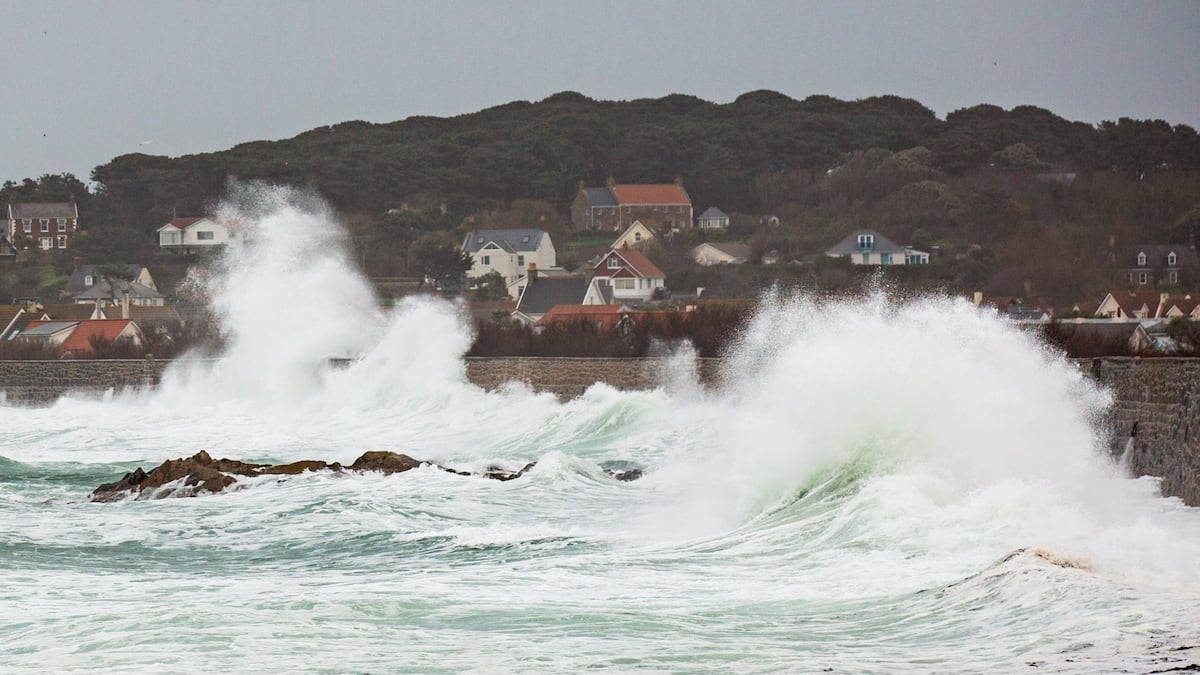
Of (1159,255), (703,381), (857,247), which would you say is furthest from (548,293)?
(703,381)

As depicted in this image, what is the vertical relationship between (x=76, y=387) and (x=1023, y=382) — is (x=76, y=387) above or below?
below

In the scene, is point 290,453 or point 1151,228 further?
point 1151,228

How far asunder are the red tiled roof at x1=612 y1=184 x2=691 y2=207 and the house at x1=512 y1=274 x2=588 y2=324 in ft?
104

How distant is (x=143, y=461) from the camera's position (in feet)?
79.6

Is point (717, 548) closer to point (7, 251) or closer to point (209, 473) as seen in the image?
point (209, 473)

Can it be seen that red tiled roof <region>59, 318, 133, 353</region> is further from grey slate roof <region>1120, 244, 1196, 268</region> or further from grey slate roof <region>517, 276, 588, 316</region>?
grey slate roof <region>1120, 244, 1196, 268</region>

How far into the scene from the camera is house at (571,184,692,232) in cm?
9288

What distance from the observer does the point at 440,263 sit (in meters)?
69.9

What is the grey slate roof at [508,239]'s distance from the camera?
78.6 metres

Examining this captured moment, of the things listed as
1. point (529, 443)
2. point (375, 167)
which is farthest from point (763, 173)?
point (529, 443)

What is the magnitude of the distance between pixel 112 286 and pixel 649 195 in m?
36.6

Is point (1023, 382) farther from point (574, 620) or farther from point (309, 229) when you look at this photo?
point (309, 229)

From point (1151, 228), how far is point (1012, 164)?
3010 centimetres

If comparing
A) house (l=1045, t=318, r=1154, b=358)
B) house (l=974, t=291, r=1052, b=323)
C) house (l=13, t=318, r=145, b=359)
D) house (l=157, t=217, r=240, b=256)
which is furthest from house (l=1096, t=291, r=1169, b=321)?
house (l=157, t=217, r=240, b=256)
